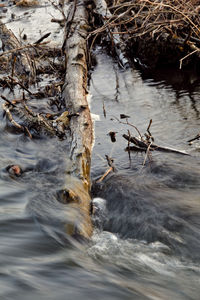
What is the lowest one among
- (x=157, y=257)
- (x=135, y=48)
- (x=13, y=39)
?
(x=157, y=257)

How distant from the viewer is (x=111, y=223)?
3969 millimetres

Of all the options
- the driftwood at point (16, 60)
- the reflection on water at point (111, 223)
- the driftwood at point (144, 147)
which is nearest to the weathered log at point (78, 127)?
the reflection on water at point (111, 223)

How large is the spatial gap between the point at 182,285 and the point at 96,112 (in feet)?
14.1

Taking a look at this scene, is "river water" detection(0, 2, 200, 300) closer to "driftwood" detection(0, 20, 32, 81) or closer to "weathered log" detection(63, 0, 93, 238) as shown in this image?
"weathered log" detection(63, 0, 93, 238)

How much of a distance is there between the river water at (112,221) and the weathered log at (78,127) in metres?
0.15

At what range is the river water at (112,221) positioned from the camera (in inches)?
118

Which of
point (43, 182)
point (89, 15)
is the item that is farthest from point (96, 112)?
point (89, 15)

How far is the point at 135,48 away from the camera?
911 centimetres

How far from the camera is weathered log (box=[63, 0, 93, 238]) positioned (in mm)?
4047

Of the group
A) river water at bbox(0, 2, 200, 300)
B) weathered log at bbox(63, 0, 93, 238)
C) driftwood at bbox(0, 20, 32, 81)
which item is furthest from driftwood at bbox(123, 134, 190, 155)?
driftwood at bbox(0, 20, 32, 81)

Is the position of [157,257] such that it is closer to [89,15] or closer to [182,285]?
[182,285]

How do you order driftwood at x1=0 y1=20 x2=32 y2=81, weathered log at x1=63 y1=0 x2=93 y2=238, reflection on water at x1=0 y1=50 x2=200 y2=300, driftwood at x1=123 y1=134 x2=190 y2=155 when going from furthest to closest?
driftwood at x1=0 y1=20 x2=32 y2=81, driftwood at x1=123 y1=134 x2=190 y2=155, weathered log at x1=63 y1=0 x2=93 y2=238, reflection on water at x1=0 y1=50 x2=200 y2=300

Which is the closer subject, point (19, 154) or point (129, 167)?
point (129, 167)

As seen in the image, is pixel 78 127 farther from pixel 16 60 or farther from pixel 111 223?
pixel 16 60
